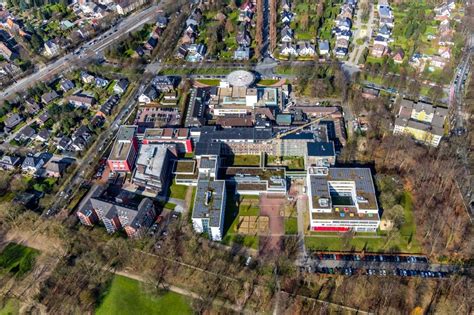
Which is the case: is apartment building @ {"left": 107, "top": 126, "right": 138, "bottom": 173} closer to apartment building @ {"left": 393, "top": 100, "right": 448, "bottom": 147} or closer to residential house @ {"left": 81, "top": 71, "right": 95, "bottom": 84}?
residential house @ {"left": 81, "top": 71, "right": 95, "bottom": 84}

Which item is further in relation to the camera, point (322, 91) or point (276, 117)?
point (322, 91)

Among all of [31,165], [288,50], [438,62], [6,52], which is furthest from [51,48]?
[438,62]

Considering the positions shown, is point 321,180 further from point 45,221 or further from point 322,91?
point 45,221

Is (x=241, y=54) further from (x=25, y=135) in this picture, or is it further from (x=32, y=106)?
(x=25, y=135)

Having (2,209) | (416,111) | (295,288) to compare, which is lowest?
(295,288)

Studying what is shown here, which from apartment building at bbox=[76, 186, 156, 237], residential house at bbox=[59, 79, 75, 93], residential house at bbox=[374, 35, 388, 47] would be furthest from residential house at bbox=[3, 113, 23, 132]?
residential house at bbox=[374, 35, 388, 47]

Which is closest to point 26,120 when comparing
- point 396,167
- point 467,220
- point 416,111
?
point 396,167

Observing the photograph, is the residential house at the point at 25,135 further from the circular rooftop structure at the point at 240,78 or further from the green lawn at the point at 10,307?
the circular rooftop structure at the point at 240,78
